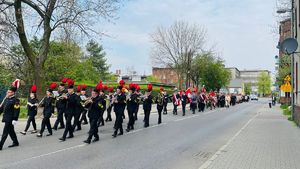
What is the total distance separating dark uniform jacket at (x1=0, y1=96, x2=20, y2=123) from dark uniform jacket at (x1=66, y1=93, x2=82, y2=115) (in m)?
2.24

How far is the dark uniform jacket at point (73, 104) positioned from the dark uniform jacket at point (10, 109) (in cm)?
224

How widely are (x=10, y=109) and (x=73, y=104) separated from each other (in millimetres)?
2559

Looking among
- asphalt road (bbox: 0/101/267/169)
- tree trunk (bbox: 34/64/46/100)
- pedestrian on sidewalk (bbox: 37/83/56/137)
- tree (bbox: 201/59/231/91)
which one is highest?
tree (bbox: 201/59/231/91)

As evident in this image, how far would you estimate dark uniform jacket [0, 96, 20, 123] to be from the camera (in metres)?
11.0

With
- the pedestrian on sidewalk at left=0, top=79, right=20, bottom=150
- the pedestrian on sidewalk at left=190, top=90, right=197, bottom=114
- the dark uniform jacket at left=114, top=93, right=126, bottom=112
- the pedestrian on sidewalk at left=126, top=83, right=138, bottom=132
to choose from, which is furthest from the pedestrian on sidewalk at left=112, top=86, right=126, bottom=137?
the pedestrian on sidewalk at left=190, top=90, right=197, bottom=114

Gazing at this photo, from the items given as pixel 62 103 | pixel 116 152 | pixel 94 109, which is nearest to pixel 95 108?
pixel 94 109

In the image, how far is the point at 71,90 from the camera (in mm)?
13352

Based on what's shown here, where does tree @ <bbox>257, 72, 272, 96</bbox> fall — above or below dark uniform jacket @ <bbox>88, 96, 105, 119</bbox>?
above

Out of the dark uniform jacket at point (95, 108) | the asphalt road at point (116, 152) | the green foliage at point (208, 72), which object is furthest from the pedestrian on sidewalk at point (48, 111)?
the green foliage at point (208, 72)

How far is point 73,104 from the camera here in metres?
13.3

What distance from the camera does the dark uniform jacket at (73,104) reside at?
519 inches

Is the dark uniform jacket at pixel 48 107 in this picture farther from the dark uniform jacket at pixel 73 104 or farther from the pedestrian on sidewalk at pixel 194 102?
the pedestrian on sidewalk at pixel 194 102

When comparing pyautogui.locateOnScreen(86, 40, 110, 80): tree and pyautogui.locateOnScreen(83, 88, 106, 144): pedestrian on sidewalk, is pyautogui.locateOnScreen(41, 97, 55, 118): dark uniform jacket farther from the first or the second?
pyautogui.locateOnScreen(86, 40, 110, 80): tree


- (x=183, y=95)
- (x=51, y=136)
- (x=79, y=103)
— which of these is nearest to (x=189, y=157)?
(x=79, y=103)
